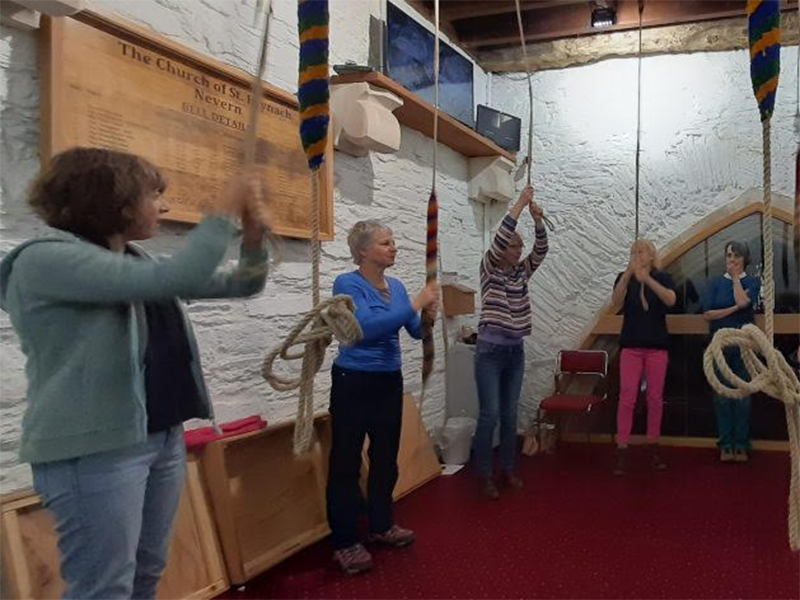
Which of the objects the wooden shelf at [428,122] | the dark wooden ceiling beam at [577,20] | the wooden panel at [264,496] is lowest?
the wooden panel at [264,496]

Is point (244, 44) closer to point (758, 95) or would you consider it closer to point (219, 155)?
point (219, 155)

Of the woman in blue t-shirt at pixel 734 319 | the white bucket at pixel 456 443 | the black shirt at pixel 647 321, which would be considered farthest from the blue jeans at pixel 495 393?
the woman in blue t-shirt at pixel 734 319

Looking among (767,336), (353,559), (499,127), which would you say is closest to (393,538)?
(353,559)

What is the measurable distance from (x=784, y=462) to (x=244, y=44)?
3523mm

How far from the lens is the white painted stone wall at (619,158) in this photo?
477 centimetres

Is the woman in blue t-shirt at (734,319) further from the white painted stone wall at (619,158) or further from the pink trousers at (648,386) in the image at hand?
the white painted stone wall at (619,158)

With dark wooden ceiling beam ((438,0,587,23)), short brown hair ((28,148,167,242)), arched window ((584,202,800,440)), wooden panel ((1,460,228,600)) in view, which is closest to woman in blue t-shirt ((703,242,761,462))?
arched window ((584,202,800,440))

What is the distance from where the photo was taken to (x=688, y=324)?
4.63 metres

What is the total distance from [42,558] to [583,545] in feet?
5.98

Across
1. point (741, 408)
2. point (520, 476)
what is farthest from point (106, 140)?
point (741, 408)

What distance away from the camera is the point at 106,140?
2.17m

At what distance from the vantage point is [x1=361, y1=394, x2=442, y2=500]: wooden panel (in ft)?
11.8

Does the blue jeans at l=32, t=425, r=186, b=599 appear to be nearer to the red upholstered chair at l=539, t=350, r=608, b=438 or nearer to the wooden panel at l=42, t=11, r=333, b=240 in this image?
the wooden panel at l=42, t=11, r=333, b=240

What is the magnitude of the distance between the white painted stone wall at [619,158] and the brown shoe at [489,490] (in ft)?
5.75
